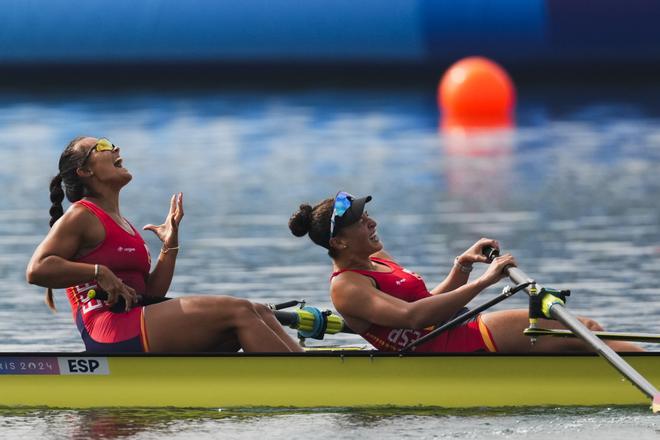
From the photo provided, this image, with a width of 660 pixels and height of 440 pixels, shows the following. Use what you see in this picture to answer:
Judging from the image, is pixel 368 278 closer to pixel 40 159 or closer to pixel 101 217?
pixel 101 217

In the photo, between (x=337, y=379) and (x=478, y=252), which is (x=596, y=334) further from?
(x=337, y=379)

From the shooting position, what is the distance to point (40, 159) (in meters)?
26.1

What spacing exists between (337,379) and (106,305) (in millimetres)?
1446

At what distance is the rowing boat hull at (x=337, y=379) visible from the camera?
969 cm

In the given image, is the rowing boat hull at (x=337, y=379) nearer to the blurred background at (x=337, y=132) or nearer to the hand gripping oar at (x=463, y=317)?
the hand gripping oar at (x=463, y=317)

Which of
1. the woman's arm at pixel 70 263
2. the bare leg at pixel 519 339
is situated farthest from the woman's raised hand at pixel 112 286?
the bare leg at pixel 519 339

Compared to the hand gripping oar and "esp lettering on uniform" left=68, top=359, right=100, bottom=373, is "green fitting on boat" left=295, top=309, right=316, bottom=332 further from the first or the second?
"esp lettering on uniform" left=68, top=359, right=100, bottom=373

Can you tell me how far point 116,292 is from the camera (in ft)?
31.3

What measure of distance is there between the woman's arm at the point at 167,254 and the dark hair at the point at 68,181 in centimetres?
54

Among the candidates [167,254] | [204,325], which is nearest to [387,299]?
[204,325]

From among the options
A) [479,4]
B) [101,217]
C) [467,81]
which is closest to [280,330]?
[101,217]

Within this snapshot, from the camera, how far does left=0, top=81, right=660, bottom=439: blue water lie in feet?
32.0

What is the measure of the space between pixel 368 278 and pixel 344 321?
69 centimetres

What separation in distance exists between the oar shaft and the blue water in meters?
0.33
